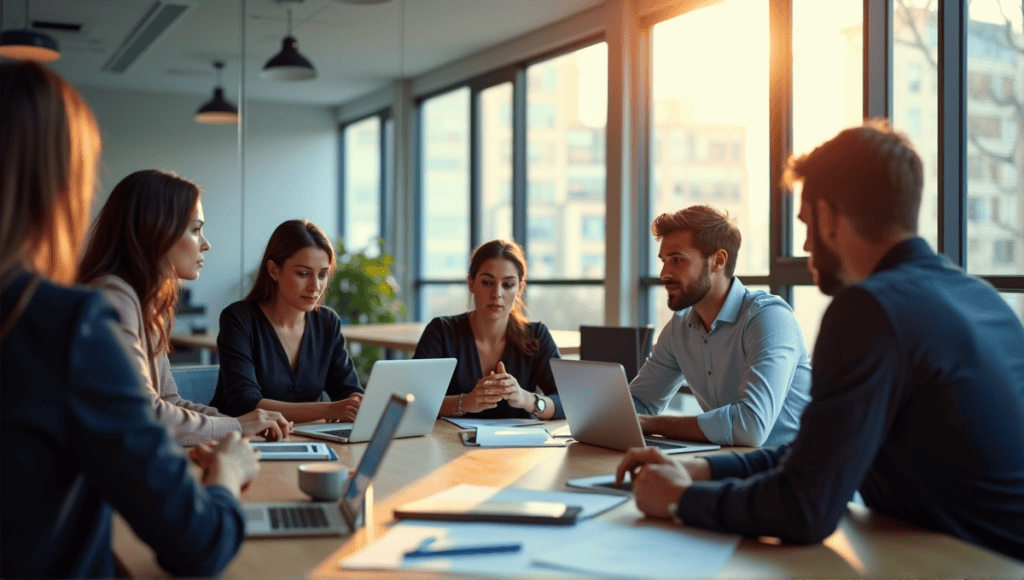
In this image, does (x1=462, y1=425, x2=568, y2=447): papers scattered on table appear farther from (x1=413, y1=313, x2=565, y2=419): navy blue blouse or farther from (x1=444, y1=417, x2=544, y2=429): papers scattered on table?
(x1=413, y1=313, x2=565, y2=419): navy blue blouse

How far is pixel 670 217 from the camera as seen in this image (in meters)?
2.79

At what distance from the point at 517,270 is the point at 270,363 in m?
0.93

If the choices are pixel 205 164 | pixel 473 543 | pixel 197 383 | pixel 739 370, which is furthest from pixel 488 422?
pixel 205 164

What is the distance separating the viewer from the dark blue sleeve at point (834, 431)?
1.26m

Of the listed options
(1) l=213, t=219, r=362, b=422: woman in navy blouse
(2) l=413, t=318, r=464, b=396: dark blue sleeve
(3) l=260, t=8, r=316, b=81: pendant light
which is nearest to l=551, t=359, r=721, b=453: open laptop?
(2) l=413, t=318, r=464, b=396: dark blue sleeve

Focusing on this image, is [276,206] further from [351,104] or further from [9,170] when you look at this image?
[9,170]

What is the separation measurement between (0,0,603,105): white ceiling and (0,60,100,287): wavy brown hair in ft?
16.6

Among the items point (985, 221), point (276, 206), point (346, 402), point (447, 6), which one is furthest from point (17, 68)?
point (276, 206)

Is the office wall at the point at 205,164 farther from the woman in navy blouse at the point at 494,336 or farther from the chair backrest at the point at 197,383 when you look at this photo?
the woman in navy blouse at the point at 494,336

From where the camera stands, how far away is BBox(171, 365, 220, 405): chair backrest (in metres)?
Result: 2.92

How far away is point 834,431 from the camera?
126 centimetres

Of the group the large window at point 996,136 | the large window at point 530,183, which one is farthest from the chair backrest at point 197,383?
the large window at point 996,136

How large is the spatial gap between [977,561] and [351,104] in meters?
8.69

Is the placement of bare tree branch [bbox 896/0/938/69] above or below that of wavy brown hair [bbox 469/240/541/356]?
above
